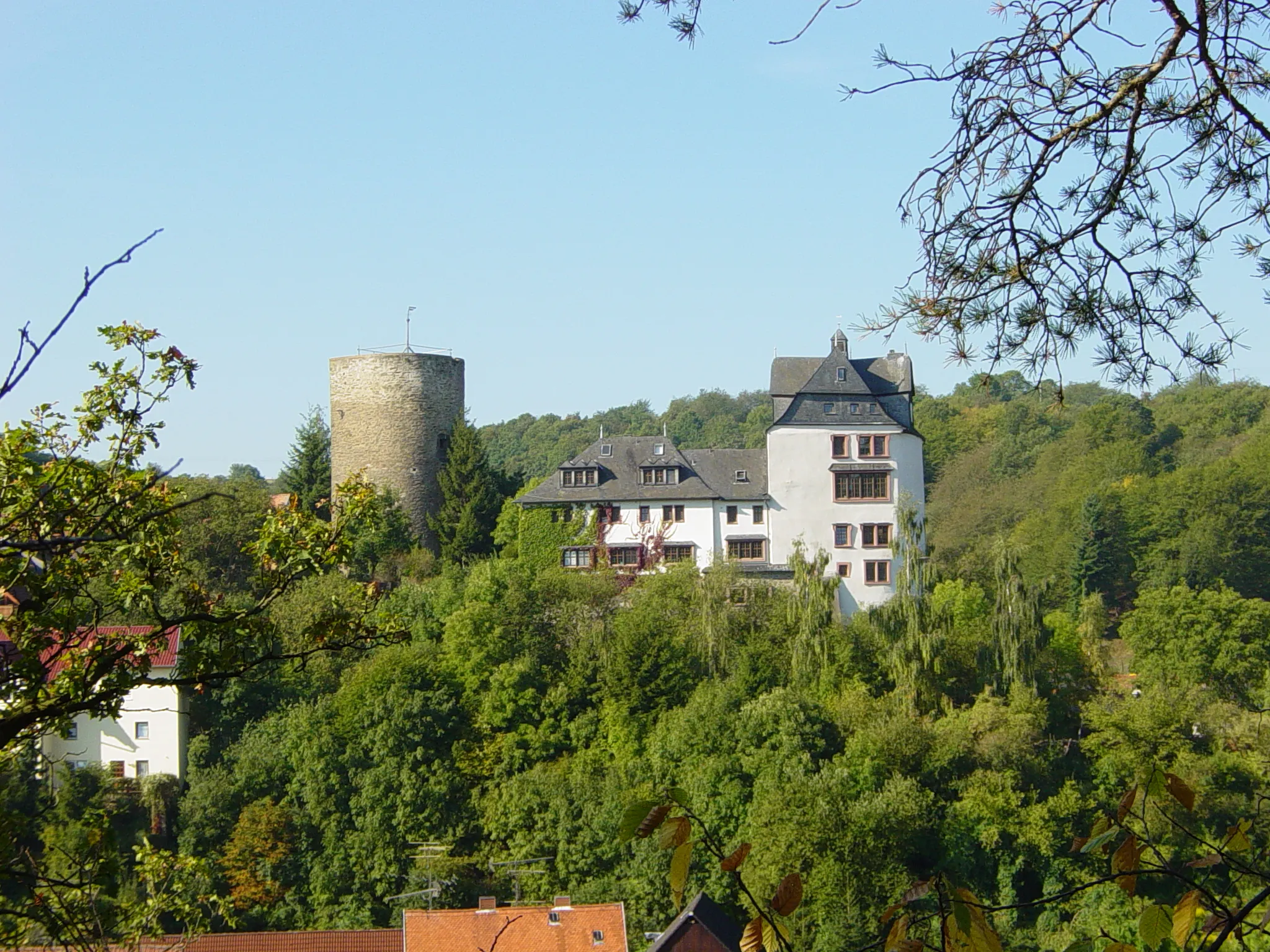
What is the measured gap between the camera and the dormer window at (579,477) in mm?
32688

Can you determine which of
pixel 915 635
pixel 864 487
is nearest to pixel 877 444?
pixel 864 487

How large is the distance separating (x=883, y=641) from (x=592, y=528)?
22.5 ft

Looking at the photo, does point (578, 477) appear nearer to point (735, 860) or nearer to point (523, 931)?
point (523, 931)

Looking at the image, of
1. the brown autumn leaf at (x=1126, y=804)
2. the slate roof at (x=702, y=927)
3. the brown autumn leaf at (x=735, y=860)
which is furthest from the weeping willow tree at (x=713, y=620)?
the brown autumn leaf at (x=735, y=860)

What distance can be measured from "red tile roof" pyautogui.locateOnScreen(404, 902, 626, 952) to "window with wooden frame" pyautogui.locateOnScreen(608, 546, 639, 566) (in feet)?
32.9

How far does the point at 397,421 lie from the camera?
1361 inches

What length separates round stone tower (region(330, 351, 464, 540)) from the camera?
34.2 m

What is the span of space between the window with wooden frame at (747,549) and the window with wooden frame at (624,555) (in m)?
2.02

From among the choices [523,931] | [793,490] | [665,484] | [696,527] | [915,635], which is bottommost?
[523,931]

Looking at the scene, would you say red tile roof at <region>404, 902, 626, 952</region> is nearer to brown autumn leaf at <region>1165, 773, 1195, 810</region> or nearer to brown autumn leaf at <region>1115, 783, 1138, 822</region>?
brown autumn leaf at <region>1115, 783, 1138, 822</region>

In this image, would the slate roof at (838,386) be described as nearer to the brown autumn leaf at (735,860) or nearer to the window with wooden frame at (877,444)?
the window with wooden frame at (877,444)

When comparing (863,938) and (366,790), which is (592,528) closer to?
(366,790)

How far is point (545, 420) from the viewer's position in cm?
9325

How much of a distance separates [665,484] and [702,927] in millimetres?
12667
